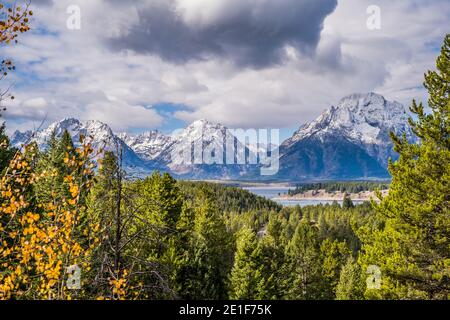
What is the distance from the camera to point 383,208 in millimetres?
18531

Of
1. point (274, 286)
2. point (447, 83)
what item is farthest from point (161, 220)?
point (447, 83)

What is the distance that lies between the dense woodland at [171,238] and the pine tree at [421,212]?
0.16ft

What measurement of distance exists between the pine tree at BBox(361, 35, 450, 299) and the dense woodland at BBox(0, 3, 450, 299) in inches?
1.9

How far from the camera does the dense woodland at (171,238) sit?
7.59 m

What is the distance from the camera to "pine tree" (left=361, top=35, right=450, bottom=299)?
16.0 m

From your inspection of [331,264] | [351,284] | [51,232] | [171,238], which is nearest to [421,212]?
[51,232]

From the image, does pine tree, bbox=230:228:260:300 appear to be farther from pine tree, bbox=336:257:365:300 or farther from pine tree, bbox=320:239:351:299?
pine tree, bbox=320:239:351:299

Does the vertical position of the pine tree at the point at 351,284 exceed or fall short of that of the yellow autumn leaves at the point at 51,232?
it falls short

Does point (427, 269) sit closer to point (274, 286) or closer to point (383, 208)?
point (383, 208)

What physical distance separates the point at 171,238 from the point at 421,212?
20808 millimetres

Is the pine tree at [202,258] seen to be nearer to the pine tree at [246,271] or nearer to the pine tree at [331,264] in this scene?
the pine tree at [246,271]

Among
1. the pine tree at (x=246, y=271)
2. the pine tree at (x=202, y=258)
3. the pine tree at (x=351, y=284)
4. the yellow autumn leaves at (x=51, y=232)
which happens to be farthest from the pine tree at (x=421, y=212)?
the pine tree at (x=351, y=284)

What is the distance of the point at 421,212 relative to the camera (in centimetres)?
1606
